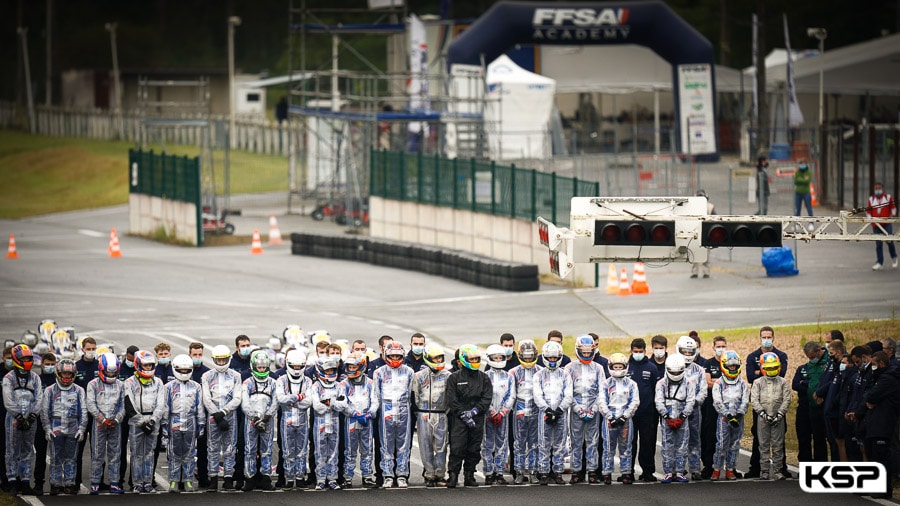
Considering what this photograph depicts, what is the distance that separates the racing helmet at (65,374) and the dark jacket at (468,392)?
170 inches

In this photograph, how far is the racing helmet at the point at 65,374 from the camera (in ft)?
56.7

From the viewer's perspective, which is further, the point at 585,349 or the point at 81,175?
the point at 81,175

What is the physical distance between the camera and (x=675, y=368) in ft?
56.9

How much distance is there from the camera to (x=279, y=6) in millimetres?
111875

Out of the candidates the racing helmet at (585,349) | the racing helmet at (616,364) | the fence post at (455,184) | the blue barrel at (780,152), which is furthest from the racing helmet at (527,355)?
the blue barrel at (780,152)

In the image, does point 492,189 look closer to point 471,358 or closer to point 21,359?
point 471,358

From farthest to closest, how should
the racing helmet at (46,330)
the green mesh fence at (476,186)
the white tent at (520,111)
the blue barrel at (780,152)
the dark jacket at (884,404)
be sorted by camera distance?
the white tent at (520,111) < the blue barrel at (780,152) < the green mesh fence at (476,186) < the racing helmet at (46,330) < the dark jacket at (884,404)

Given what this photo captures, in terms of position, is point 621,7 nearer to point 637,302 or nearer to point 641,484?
point 637,302

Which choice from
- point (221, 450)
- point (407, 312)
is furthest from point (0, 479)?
point (407, 312)

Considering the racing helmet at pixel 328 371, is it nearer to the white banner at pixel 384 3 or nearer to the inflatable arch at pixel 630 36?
the inflatable arch at pixel 630 36

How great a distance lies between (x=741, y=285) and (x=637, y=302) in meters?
2.59

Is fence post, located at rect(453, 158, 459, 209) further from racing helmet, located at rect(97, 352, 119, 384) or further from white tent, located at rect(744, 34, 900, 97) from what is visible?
racing helmet, located at rect(97, 352, 119, 384)

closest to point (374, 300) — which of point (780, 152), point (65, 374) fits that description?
point (65, 374)

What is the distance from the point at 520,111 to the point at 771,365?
32.4m
